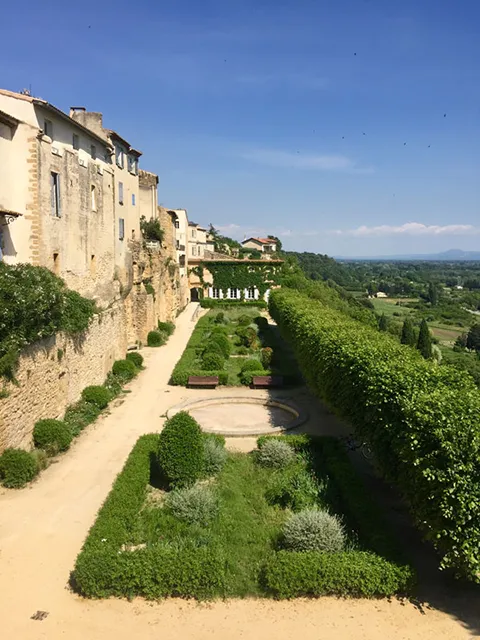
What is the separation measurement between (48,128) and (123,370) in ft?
41.5

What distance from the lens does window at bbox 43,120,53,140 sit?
63.9 ft

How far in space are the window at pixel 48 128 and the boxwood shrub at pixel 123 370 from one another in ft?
39.9

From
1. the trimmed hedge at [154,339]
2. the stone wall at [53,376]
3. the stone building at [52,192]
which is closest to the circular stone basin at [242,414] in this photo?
the stone wall at [53,376]

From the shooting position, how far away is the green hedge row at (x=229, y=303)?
56.3m

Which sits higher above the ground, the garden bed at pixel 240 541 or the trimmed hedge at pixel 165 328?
the trimmed hedge at pixel 165 328

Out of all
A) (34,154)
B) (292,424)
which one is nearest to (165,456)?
(292,424)

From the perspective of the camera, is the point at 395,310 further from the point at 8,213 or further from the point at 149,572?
the point at 149,572

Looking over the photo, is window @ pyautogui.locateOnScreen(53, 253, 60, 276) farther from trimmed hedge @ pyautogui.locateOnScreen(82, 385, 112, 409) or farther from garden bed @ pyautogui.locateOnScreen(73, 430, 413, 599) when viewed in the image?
garden bed @ pyautogui.locateOnScreen(73, 430, 413, 599)

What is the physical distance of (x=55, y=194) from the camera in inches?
795

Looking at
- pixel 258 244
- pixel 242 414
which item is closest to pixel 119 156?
pixel 242 414

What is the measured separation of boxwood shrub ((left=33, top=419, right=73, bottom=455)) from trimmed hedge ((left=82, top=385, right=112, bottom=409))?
4377 millimetres

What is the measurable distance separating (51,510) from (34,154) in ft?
42.1

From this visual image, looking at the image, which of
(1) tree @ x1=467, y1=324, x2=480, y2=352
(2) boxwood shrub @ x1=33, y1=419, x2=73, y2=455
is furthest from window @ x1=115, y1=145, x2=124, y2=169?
(1) tree @ x1=467, y1=324, x2=480, y2=352

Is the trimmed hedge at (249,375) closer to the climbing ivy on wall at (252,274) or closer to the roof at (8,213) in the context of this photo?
the roof at (8,213)
